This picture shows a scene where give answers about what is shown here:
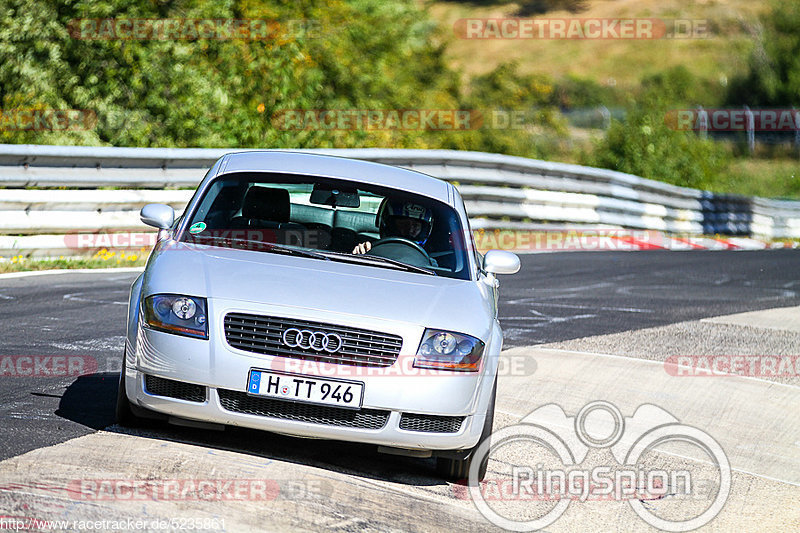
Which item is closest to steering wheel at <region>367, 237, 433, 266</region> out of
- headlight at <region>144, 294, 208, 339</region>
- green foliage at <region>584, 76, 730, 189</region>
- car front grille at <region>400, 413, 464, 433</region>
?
car front grille at <region>400, 413, 464, 433</region>

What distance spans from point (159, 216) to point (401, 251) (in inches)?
54.3

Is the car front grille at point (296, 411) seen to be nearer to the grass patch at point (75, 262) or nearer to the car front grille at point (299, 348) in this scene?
the car front grille at point (299, 348)

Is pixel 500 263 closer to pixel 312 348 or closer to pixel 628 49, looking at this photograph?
pixel 312 348

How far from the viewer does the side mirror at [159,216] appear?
250 inches

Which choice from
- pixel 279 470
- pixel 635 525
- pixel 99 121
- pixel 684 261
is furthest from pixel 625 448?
pixel 99 121

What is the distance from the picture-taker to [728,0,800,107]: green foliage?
52562 millimetres

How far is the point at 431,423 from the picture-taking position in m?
5.29

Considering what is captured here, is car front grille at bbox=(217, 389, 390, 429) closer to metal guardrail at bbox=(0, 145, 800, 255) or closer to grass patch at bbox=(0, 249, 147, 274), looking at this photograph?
grass patch at bbox=(0, 249, 147, 274)

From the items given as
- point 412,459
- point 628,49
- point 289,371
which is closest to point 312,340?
point 289,371

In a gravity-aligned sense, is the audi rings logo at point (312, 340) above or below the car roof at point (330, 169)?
below

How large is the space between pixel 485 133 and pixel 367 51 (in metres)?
8.80

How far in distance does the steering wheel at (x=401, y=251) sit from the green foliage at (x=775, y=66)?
49615 mm

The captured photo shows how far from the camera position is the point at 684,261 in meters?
16.7

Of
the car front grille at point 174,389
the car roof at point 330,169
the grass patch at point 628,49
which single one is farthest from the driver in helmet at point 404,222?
the grass patch at point 628,49
